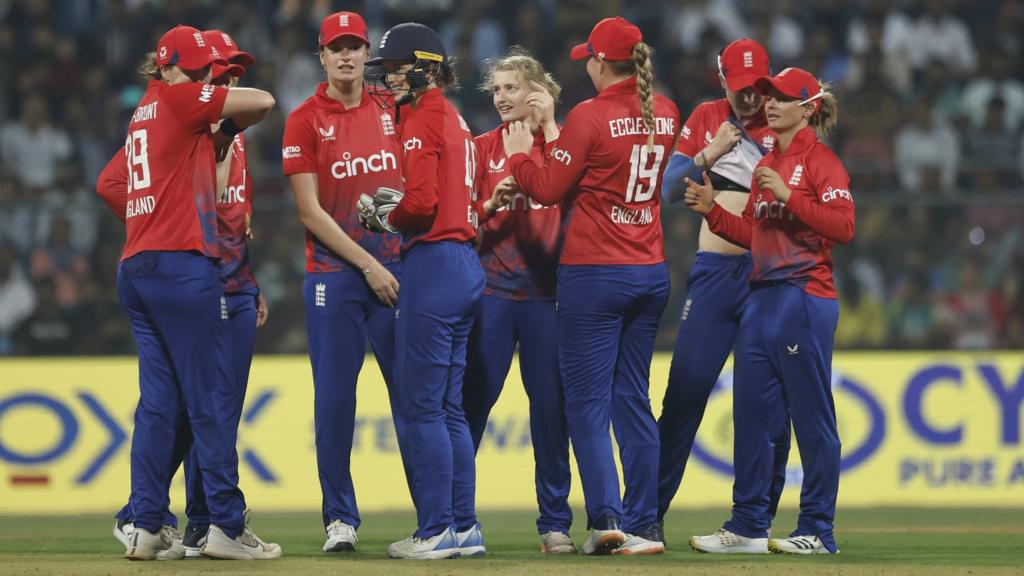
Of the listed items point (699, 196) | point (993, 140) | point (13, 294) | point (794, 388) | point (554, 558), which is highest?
point (993, 140)

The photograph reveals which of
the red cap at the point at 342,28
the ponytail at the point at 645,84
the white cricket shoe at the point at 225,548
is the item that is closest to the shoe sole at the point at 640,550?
the white cricket shoe at the point at 225,548

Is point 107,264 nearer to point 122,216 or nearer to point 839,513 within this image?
point 122,216

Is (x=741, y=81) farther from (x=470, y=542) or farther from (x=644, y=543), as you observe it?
(x=470, y=542)

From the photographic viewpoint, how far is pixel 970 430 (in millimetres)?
10375

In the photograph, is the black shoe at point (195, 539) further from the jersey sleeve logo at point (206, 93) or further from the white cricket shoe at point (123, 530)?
the jersey sleeve logo at point (206, 93)

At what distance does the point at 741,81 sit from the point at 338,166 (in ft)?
6.64

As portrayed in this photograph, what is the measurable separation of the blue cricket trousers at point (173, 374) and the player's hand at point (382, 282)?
812 millimetres

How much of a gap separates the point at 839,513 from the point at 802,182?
358cm

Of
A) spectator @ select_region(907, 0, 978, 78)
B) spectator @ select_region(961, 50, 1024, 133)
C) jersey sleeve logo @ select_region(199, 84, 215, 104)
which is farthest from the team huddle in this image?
spectator @ select_region(907, 0, 978, 78)

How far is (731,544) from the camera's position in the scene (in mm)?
7211

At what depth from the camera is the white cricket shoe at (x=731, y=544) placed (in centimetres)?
719

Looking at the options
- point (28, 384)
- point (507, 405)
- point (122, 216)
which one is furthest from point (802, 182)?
point (28, 384)

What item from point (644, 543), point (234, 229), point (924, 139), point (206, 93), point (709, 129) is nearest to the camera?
point (206, 93)

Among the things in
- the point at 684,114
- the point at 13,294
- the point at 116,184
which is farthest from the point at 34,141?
the point at 116,184
